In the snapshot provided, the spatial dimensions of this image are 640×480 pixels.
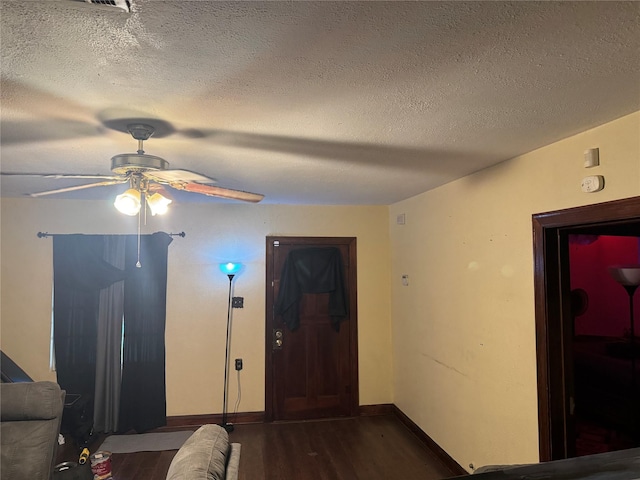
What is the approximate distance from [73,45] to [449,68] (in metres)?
1.15

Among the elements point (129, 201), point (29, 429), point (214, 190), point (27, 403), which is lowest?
point (29, 429)

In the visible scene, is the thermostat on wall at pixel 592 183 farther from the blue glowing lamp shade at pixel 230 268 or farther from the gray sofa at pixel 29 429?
the blue glowing lamp shade at pixel 230 268

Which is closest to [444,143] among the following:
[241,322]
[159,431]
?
[241,322]

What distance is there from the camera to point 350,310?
4613 mm

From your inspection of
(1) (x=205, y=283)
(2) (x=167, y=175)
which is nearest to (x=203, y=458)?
(2) (x=167, y=175)

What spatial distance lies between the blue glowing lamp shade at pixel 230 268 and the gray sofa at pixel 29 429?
6.85ft

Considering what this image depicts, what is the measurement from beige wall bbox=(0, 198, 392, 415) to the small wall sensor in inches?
114

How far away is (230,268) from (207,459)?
113 inches

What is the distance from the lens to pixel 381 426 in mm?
4270

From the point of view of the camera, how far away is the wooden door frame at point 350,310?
14.5ft

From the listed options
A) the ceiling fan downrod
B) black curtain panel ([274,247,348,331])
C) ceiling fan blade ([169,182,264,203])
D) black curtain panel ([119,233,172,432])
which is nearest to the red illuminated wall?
black curtain panel ([274,247,348,331])

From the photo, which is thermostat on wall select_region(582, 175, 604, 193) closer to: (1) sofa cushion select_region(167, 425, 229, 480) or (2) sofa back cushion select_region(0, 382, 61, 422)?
(1) sofa cushion select_region(167, 425, 229, 480)

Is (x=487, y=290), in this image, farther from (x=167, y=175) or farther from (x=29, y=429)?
(x=29, y=429)

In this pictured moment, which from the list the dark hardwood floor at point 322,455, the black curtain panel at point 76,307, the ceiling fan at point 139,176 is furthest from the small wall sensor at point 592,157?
the black curtain panel at point 76,307
